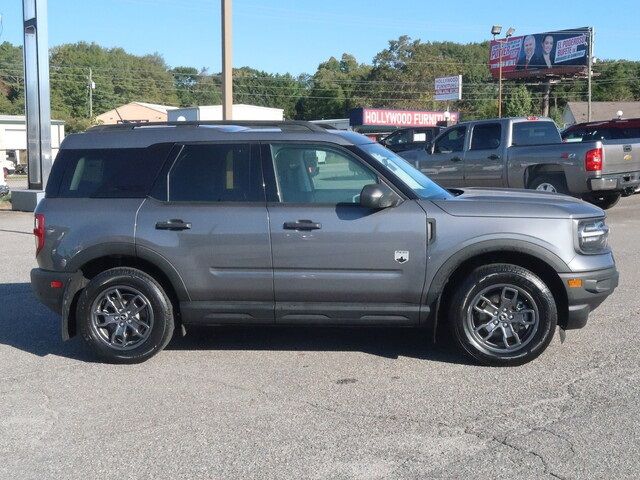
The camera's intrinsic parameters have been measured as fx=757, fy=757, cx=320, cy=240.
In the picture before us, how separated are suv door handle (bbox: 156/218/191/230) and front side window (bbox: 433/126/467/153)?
35.7ft

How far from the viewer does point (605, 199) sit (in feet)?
54.0

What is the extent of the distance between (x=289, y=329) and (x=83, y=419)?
2.58 metres

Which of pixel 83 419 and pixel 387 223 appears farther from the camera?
pixel 387 223

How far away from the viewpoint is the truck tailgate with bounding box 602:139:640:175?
46.6 feet

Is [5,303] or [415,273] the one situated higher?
[415,273]

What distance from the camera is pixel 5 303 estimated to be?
842 centimetres

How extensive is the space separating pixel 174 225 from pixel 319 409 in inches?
76.2

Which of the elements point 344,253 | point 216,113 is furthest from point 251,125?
point 216,113

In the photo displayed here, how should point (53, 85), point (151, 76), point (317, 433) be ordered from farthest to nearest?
point (151, 76)
point (53, 85)
point (317, 433)

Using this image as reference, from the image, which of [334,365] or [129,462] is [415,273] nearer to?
[334,365]

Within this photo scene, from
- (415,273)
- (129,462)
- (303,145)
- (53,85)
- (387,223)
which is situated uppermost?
(53,85)

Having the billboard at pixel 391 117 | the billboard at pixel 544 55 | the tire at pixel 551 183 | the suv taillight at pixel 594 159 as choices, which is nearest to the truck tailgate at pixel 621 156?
the suv taillight at pixel 594 159

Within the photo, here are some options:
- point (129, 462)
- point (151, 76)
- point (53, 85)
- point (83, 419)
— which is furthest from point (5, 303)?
point (151, 76)

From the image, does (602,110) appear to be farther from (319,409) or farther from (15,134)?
(319,409)
